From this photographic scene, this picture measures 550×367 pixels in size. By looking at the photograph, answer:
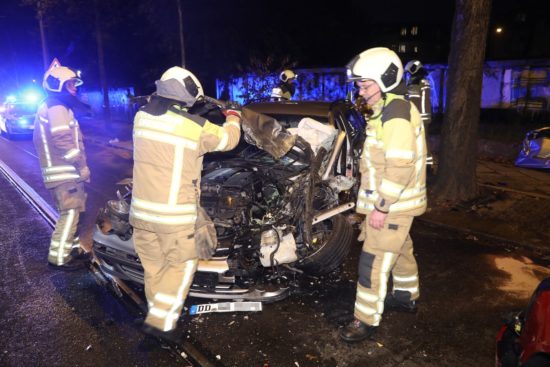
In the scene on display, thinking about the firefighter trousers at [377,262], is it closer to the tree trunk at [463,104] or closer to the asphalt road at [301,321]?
the asphalt road at [301,321]

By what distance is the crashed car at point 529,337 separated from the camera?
1819mm

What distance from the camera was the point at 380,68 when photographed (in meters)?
2.95

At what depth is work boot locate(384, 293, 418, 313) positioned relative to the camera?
11.4ft

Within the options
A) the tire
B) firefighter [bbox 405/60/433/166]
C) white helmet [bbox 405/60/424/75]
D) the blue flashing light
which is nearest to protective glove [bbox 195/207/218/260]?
the tire

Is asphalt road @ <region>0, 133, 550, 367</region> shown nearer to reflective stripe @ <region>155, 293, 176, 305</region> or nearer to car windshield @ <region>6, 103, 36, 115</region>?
reflective stripe @ <region>155, 293, 176, 305</region>

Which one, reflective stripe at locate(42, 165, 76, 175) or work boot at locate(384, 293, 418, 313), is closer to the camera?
work boot at locate(384, 293, 418, 313)

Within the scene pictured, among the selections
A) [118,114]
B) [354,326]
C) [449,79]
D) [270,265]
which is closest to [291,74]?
[449,79]

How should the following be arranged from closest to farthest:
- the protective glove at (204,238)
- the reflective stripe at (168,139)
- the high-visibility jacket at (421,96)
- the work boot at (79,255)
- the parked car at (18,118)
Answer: the reflective stripe at (168,139) → the protective glove at (204,238) → the work boot at (79,255) → the high-visibility jacket at (421,96) → the parked car at (18,118)

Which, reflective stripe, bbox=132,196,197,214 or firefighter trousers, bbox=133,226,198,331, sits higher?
reflective stripe, bbox=132,196,197,214

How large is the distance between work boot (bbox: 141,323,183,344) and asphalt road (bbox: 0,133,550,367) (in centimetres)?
11

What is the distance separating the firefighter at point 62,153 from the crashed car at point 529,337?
13.1ft

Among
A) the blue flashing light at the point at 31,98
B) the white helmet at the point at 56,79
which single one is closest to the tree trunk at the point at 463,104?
the white helmet at the point at 56,79

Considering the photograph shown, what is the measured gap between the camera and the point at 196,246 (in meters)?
3.05

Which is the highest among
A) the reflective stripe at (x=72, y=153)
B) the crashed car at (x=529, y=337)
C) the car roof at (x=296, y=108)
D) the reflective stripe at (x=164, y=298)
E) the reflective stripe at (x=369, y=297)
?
the car roof at (x=296, y=108)
